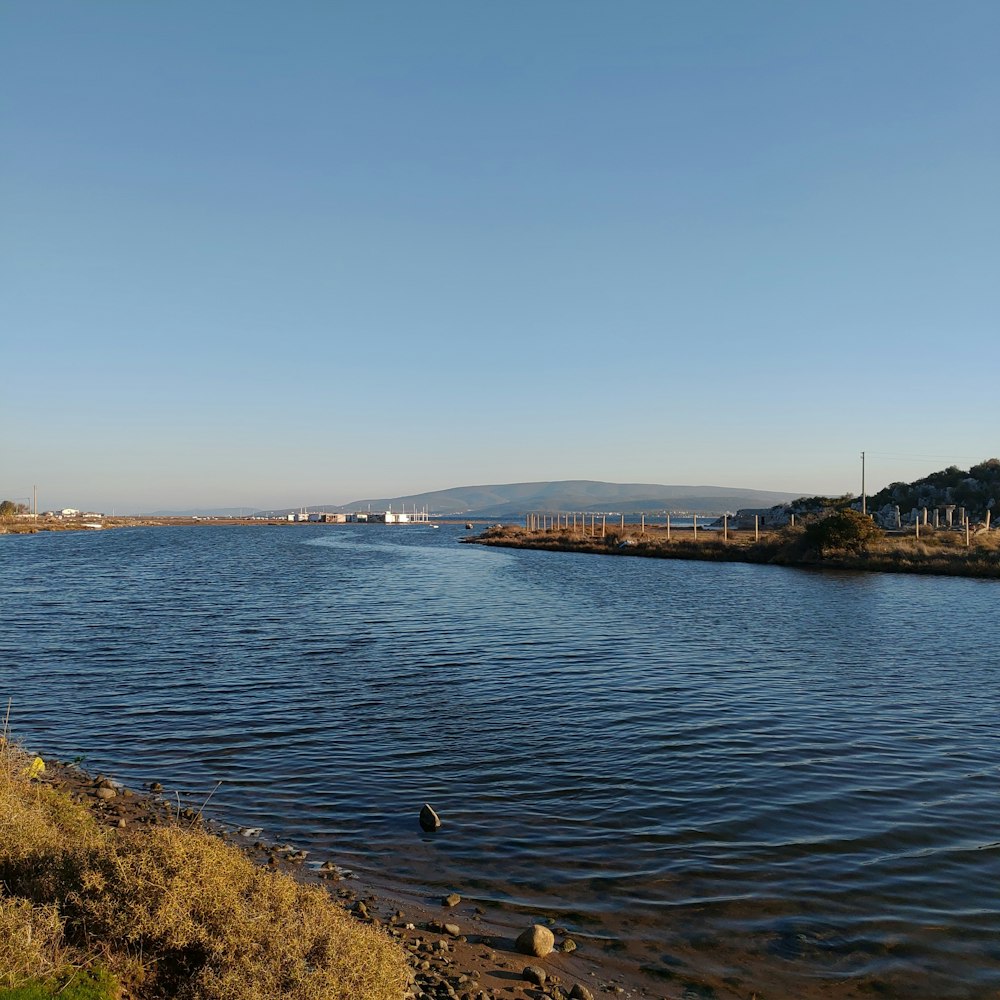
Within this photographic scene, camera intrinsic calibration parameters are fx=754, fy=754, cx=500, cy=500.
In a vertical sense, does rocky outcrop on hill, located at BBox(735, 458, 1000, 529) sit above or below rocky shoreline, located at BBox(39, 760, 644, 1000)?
above

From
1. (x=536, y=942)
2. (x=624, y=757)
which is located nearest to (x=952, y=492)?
(x=624, y=757)

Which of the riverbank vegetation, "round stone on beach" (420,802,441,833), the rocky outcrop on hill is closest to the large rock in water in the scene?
the riverbank vegetation

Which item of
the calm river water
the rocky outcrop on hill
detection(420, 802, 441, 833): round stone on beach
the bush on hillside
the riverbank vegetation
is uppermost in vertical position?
the rocky outcrop on hill

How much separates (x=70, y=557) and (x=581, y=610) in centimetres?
6292

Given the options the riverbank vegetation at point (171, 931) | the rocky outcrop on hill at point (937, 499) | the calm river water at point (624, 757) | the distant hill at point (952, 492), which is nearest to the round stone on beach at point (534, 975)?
the calm river water at point (624, 757)

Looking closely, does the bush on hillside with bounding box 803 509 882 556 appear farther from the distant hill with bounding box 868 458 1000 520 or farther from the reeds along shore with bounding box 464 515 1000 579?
the distant hill with bounding box 868 458 1000 520

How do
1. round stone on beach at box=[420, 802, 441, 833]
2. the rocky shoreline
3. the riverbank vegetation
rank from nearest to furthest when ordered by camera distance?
the riverbank vegetation
the rocky shoreline
round stone on beach at box=[420, 802, 441, 833]

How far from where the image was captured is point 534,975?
7070mm

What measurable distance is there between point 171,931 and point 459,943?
115 inches

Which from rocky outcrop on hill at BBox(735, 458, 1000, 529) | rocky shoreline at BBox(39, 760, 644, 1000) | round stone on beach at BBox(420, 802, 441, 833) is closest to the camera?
rocky shoreline at BBox(39, 760, 644, 1000)

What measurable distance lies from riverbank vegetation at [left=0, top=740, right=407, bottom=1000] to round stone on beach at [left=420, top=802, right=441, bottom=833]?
3.85 m

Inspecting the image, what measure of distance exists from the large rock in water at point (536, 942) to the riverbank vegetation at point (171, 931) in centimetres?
169

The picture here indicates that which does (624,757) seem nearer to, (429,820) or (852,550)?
(429,820)

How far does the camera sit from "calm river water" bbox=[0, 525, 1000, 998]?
8.39 metres
